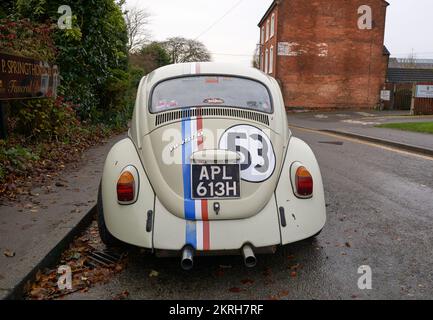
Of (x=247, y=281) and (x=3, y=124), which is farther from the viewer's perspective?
(x=3, y=124)

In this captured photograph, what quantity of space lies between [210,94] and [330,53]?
32.4 metres

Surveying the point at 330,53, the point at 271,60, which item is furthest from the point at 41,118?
the point at 271,60

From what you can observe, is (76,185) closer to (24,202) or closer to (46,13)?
(24,202)

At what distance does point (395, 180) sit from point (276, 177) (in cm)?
430

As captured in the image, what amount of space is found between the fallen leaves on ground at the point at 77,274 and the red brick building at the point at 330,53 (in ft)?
104

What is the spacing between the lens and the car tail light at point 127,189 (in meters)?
3.45

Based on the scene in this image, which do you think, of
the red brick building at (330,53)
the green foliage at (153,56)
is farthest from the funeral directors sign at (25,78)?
the green foliage at (153,56)

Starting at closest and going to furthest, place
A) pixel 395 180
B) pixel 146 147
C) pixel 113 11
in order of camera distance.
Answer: pixel 146 147 → pixel 395 180 → pixel 113 11

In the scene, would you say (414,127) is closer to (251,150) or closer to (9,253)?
(251,150)

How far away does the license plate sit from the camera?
11.0 ft

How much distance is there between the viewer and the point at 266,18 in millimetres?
39438

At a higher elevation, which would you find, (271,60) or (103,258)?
(271,60)

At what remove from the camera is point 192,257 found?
10.1ft
